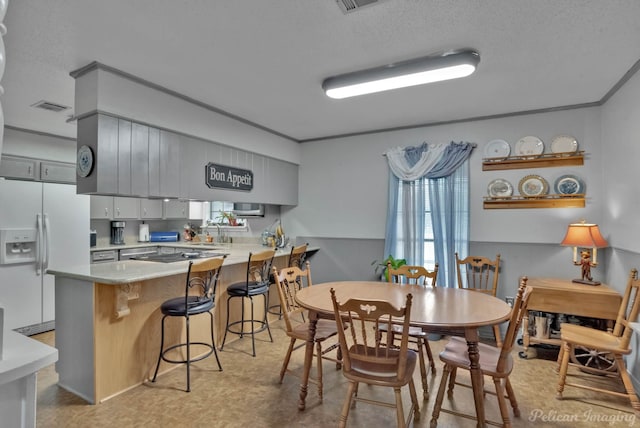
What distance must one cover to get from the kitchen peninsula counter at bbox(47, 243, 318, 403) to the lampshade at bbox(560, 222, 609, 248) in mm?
3501

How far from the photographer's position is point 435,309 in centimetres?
218

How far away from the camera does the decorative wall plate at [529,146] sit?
3660 millimetres

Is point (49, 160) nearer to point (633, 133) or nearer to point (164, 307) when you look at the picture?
point (164, 307)

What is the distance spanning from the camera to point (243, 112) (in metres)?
3.82

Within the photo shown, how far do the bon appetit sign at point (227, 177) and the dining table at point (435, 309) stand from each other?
180 centimetres

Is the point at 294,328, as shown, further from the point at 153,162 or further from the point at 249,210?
the point at 249,210

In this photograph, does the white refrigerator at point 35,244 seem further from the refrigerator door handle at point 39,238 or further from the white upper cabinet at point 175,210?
the white upper cabinet at point 175,210

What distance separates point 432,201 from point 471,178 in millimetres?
507

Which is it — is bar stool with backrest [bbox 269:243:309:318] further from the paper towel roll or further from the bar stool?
the paper towel roll

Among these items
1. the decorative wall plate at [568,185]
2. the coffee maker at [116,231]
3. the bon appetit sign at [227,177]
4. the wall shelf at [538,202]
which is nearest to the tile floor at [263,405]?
the wall shelf at [538,202]

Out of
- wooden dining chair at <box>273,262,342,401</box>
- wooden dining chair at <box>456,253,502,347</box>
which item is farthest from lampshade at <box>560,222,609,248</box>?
wooden dining chair at <box>273,262,342,401</box>

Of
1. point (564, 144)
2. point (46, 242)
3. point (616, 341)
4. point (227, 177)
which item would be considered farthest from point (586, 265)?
point (46, 242)

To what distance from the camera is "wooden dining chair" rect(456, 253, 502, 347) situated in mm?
3614

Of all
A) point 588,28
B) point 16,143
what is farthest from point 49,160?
point 588,28
